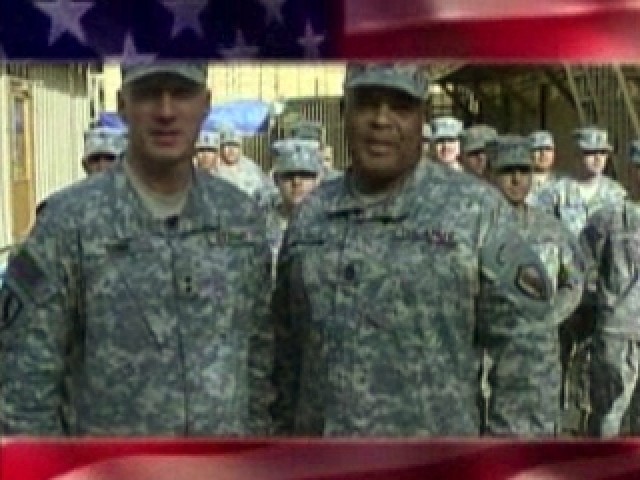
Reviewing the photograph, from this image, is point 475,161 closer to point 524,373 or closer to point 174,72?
point 524,373

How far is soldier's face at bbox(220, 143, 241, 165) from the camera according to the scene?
12.0 m

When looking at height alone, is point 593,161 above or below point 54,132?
below

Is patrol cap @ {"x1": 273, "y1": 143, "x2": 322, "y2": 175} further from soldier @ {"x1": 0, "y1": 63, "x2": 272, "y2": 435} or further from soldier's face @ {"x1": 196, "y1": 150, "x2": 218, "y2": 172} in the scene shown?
soldier @ {"x1": 0, "y1": 63, "x2": 272, "y2": 435}

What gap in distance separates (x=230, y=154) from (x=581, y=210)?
2.70 metres

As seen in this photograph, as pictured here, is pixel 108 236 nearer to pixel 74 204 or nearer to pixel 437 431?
pixel 74 204

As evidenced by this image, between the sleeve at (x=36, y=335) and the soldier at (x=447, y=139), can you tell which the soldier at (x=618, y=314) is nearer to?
the soldier at (x=447, y=139)

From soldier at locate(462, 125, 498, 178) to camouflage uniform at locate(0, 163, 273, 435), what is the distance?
5801 millimetres

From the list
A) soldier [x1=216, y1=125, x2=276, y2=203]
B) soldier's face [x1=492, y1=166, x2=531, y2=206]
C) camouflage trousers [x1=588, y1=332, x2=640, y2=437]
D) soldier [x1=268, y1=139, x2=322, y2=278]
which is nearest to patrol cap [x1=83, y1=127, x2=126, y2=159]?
soldier [x1=268, y1=139, x2=322, y2=278]

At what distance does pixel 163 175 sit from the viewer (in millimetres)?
3830

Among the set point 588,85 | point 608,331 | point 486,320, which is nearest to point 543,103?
point 588,85

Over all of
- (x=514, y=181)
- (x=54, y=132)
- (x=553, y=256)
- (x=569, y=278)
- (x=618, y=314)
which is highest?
(x=54, y=132)

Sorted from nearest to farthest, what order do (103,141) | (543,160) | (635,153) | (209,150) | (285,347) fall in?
(285,347) → (103,141) → (635,153) → (209,150) → (543,160)

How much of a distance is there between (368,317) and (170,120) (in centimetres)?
56

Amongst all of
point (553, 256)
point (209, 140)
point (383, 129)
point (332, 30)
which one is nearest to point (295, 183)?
point (553, 256)
